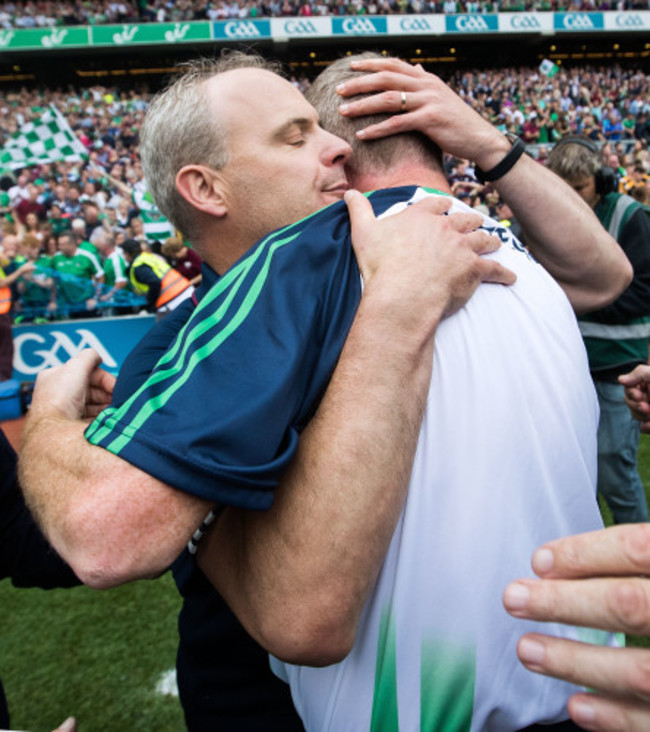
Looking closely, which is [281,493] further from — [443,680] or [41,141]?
[41,141]

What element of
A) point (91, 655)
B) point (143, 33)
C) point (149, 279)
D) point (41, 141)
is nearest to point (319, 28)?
point (143, 33)

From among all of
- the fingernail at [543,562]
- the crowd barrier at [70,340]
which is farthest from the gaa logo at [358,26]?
the fingernail at [543,562]

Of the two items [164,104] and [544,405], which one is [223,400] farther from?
[164,104]

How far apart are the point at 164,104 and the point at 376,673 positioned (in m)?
1.38

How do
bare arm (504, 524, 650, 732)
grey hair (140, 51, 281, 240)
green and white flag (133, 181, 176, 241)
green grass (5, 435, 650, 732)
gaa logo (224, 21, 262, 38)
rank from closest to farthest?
bare arm (504, 524, 650, 732), grey hair (140, 51, 281, 240), green grass (5, 435, 650, 732), green and white flag (133, 181, 176, 241), gaa logo (224, 21, 262, 38)

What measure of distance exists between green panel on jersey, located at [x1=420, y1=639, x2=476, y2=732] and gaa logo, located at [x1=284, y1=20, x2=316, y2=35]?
95.1ft

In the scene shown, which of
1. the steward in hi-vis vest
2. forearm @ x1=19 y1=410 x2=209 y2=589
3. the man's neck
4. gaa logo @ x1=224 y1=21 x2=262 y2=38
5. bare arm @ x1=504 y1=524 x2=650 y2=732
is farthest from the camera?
gaa logo @ x1=224 y1=21 x2=262 y2=38

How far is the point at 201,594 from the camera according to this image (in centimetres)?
142

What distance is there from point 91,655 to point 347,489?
278 cm

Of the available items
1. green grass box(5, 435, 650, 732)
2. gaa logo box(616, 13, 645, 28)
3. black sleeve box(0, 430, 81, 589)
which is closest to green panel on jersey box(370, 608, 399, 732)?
black sleeve box(0, 430, 81, 589)

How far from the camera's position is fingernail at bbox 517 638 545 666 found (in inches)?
22.1

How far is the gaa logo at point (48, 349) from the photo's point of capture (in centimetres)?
766

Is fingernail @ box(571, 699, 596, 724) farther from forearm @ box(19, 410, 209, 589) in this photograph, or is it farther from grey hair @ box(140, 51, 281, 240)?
grey hair @ box(140, 51, 281, 240)

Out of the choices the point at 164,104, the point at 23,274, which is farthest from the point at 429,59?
the point at 164,104
